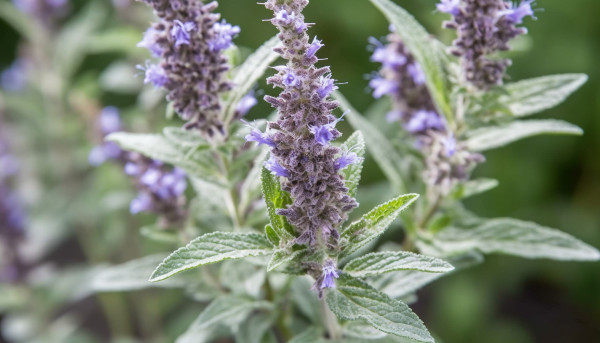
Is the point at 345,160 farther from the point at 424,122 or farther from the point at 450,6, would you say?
the point at 424,122

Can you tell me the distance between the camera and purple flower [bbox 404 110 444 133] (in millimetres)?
2549

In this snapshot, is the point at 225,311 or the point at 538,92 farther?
the point at 538,92

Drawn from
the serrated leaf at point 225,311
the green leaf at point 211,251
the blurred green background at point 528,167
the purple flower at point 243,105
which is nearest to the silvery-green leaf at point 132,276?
the serrated leaf at point 225,311

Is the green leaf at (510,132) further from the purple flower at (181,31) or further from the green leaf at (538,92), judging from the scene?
the purple flower at (181,31)

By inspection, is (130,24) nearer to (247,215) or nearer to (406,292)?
(247,215)

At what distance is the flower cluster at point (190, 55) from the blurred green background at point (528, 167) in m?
2.58

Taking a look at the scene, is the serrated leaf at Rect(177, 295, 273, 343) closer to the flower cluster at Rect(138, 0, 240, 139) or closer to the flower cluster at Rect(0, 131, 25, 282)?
the flower cluster at Rect(138, 0, 240, 139)

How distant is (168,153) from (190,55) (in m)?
0.38

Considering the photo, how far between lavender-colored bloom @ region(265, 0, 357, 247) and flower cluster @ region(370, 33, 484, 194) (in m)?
0.70

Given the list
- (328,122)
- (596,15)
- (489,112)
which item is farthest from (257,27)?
(328,122)

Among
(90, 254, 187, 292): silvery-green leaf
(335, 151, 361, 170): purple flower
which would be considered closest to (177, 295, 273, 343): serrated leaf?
(90, 254, 187, 292): silvery-green leaf

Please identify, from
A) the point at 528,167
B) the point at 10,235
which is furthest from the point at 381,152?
the point at 528,167

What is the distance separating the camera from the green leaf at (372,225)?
181 centimetres

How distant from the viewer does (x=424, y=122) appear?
2.58m
